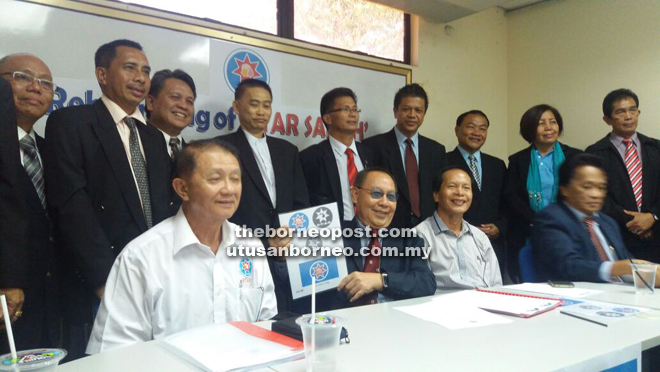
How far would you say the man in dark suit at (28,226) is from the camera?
170 cm

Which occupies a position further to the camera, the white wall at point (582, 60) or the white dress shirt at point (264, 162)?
the white wall at point (582, 60)

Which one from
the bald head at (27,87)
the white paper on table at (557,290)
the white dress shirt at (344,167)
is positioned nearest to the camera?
the white paper on table at (557,290)

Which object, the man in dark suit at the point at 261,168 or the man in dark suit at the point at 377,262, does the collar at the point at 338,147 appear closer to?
the man in dark suit at the point at 261,168

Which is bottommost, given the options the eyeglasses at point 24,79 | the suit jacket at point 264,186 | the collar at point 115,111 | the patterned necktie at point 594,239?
the patterned necktie at point 594,239

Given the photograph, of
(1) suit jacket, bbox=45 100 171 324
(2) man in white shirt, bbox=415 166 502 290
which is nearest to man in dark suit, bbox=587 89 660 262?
(2) man in white shirt, bbox=415 166 502 290

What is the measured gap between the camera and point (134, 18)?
2848 mm

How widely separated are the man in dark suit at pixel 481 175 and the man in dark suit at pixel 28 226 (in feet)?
8.71

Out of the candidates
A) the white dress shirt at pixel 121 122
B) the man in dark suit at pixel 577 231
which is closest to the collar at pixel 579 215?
the man in dark suit at pixel 577 231

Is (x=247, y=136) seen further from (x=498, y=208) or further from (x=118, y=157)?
(x=498, y=208)

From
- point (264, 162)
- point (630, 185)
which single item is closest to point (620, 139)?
point (630, 185)

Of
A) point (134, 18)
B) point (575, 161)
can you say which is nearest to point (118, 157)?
point (134, 18)

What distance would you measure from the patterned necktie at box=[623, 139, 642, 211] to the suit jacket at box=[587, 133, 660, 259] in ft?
0.08

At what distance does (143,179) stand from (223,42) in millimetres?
1436

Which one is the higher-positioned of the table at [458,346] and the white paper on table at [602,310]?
the white paper on table at [602,310]
